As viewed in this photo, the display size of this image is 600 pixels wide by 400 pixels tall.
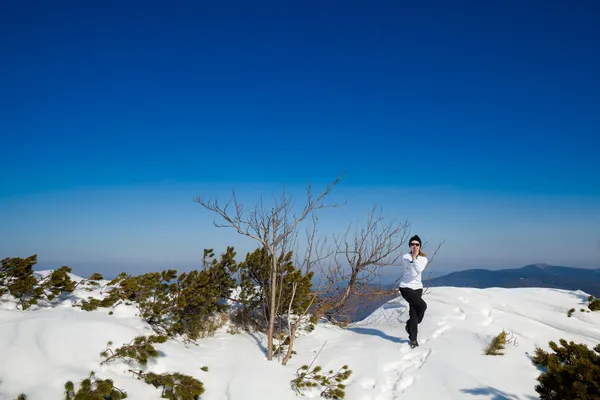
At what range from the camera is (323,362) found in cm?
604

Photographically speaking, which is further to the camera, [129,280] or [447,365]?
[129,280]

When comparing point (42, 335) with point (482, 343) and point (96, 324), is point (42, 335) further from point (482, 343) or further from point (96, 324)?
point (482, 343)

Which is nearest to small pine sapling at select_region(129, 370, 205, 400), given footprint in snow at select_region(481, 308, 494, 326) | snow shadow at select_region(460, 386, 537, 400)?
snow shadow at select_region(460, 386, 537, 400)

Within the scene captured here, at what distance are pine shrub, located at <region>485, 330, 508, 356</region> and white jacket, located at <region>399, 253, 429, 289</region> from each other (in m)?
1.46

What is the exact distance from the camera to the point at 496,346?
19.9 feet

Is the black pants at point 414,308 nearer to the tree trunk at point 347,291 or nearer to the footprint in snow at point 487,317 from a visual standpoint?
the footprint in snow at point 487,317

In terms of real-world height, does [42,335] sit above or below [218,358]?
above

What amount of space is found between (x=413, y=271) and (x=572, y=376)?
11.4 ft

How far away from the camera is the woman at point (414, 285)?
6.64m

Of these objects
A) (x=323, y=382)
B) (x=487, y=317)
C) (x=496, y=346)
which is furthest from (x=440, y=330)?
(x=323, y=382)

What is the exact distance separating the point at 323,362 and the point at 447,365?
6.50 feet

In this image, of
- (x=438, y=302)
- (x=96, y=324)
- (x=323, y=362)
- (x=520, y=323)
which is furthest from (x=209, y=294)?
(x=520, y=323)

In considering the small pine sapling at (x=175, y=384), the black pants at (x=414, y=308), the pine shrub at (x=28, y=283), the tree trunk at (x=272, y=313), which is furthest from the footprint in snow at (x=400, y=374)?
the pine shrub at (x=28, y=283)

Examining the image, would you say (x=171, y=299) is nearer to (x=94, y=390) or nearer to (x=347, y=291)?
(x=94, y=390)
